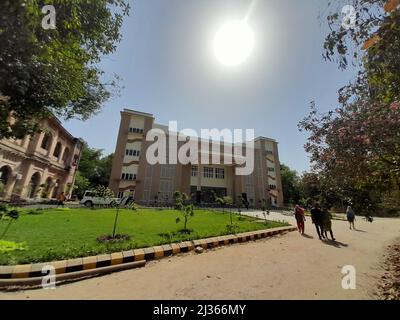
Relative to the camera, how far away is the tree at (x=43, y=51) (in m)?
3.61

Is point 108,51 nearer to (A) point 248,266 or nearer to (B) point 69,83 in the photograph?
(B) point 69,83

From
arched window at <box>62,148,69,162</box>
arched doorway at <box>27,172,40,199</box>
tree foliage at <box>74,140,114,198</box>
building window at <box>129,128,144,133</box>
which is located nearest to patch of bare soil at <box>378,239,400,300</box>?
arched doorway at <box>27,172,40,199</box>

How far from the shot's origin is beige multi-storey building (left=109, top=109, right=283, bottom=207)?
31.5 m

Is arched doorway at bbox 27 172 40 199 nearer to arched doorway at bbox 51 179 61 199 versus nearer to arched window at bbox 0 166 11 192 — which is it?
arched window at bbox 0 166 11 192

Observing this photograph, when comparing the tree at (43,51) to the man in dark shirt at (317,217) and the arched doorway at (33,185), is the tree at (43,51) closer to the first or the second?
the man in dark shirt at (317,217)

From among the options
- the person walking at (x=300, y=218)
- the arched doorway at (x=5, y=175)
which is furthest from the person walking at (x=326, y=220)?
the arched doorway at (x=5, y=175)

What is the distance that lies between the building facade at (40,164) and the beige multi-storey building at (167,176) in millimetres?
5905

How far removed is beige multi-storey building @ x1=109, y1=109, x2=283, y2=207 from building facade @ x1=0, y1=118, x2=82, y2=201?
5.90 m

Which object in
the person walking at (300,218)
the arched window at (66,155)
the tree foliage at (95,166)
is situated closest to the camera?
the person walking at (300,218)

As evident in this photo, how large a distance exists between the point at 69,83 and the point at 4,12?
4.07 meters

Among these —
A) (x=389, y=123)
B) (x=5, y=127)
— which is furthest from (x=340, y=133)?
Answer: (x=5, y=127)

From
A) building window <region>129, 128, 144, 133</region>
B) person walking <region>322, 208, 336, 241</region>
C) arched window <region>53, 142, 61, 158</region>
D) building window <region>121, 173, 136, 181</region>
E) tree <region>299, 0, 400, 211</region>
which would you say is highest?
building window <region>129, 128, 144, 133</region>
